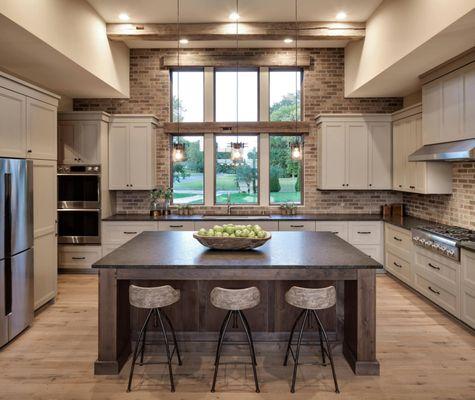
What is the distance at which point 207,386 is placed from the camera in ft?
9.62

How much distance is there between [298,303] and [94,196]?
436 centimetres

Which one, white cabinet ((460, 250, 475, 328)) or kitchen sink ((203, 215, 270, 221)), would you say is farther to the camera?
kitchen sink ((203, 215, 270, 221))

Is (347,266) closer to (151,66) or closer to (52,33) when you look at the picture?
(52,33)

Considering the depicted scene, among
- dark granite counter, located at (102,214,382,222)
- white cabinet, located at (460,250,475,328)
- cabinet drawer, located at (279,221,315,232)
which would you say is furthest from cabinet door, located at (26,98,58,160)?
white cabinet, located at (460,250,475,328)

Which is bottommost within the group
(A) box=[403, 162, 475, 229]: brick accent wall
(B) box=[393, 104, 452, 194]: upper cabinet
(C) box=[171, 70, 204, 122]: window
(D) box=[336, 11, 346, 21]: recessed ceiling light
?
(A) box=[403, 162, 475, 229]: brick accent wall

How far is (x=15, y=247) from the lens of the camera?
378cm

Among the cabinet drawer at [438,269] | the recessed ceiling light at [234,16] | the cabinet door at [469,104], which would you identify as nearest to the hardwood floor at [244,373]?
the cabinet drawer at [438,269]

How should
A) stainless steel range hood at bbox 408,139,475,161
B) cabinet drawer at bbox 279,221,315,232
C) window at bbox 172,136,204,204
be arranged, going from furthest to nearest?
window at bbox 172,136,204,204 → cabinet drawer at bbox 279,221,315,232 → stainless steel range hood at bbox 408,139,475,161

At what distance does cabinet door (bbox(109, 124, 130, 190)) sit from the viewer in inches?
256

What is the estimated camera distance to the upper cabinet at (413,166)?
5.26 m

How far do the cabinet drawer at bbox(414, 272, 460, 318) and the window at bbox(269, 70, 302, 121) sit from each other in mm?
3371

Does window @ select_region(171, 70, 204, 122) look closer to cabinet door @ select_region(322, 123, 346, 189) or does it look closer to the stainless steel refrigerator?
cabinet door @ select_region(322, 123, 346, 189)

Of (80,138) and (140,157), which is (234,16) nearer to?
(140,157)

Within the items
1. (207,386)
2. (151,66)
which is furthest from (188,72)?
(207,386)
